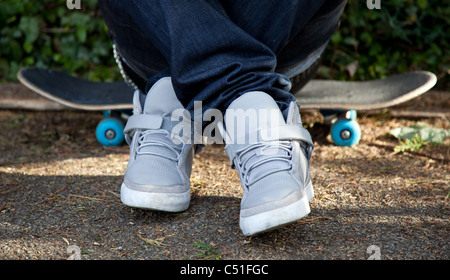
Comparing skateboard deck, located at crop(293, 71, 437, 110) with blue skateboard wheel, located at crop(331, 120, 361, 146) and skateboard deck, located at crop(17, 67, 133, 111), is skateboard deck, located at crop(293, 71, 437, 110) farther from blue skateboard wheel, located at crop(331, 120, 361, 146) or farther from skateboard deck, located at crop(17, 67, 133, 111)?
skateboard deck, located at crop(17, 67, 133, 111)

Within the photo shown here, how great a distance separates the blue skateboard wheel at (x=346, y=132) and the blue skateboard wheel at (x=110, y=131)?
83 centimetres

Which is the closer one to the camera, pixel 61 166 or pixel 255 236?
pixel 255 236

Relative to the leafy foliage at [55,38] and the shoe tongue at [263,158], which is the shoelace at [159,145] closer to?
the shoe tongue at [263,158]

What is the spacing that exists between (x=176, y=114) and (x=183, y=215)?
0.26 m

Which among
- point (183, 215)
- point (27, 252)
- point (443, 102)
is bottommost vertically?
point (27, 252)

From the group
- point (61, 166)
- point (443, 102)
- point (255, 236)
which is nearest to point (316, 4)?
point (255, 236)

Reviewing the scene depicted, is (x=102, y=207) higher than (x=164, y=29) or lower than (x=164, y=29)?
lower

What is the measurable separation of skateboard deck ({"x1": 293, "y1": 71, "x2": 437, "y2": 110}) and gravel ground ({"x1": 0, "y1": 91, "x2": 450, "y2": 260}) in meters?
0.17

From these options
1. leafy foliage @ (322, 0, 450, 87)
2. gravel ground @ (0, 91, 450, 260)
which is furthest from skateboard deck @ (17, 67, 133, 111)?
leafy foliage @ (322, 0, 450, 87)

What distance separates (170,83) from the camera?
1.16 metres

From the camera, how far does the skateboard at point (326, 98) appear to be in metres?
1.70

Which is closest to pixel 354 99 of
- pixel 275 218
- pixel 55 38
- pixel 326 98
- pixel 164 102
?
pixel 326 98

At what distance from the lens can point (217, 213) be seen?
42.2 inches

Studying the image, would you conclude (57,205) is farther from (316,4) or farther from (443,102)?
(443,102)
